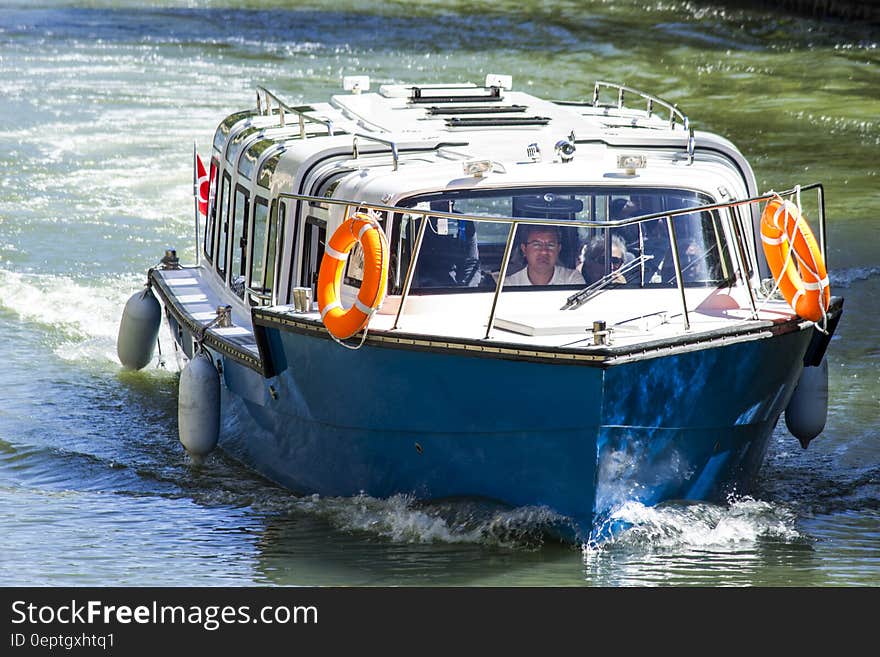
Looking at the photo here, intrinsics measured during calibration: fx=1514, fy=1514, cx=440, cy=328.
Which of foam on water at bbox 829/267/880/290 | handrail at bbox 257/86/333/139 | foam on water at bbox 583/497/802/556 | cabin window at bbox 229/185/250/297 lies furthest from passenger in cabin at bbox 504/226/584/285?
foam on water at bbox 829/267/880/290

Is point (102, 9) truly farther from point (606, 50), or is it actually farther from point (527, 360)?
point (527, 360)

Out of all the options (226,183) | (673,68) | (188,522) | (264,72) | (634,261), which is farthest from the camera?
(673,68)

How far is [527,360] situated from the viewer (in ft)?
27.5

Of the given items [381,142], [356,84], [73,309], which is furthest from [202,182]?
[381,142]

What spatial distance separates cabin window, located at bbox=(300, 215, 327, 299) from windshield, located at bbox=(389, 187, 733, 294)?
2.79ft

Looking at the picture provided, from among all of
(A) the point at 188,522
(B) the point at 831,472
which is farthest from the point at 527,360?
(B) the point at 831,472

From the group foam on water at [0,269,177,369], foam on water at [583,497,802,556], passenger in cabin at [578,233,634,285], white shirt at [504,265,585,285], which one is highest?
passenger in cabin at [578,233,634,285]

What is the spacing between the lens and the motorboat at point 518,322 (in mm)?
8625

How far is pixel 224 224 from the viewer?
12375 mm

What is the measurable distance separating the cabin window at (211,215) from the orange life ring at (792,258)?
5.37m

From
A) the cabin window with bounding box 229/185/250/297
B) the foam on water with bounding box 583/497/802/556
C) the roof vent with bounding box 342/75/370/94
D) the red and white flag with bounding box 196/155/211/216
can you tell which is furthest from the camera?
the red and white flag with bounding box 196/155/211/216

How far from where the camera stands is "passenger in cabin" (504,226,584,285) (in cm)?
945

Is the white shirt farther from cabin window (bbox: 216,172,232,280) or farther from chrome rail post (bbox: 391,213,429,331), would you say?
cabin window (bbox: 216,172,232,280)
